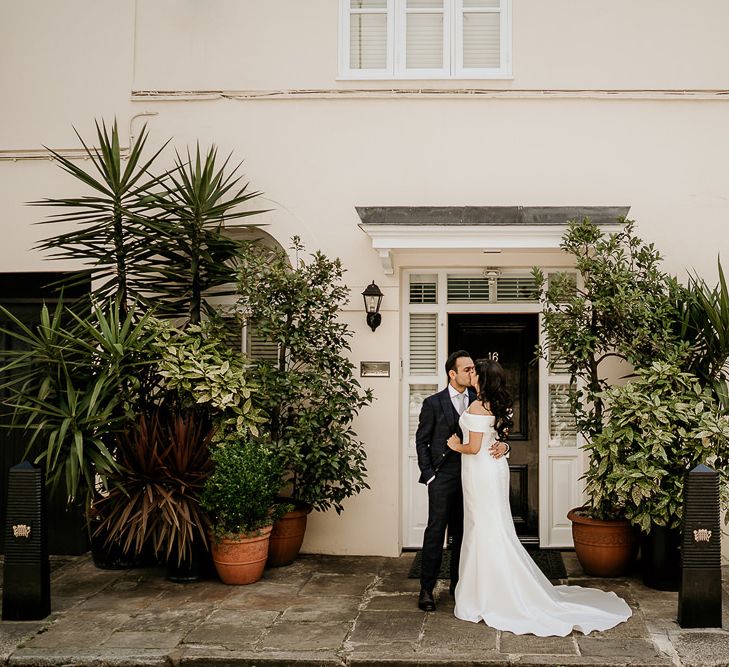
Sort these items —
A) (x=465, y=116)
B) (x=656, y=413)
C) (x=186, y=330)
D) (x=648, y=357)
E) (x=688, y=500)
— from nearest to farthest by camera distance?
(x=688, y=500)
(x=656, y=413)
(x=648, y=357)
(x=186, y=330)
(x=465, y=116)

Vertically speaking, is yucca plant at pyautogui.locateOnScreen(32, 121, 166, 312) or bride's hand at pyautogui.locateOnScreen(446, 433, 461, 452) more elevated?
yucca plant at pyautogui.locateOnScreen(32, 121, 166, 312)

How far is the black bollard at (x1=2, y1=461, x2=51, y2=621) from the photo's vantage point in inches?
249

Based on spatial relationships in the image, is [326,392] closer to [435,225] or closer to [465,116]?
[435,225]

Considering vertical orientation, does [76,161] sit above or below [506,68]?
below

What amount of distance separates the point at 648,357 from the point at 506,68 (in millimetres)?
3229

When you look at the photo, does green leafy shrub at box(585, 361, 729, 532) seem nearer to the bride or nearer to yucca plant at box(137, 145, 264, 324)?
the bride

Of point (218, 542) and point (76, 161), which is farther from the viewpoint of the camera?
point (76, 161)

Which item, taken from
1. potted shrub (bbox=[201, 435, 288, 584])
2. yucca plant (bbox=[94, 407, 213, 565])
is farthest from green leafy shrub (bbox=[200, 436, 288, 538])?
yucca plant (bbox=[94, 407, 213, 565])

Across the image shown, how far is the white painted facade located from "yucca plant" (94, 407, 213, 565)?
1676mm

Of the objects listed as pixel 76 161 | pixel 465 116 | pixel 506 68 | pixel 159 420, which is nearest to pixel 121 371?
pixel 159 420

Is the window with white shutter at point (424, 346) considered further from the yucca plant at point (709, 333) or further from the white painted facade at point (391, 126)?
the yucca plant at point (709, 333)

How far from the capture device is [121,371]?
709 cm

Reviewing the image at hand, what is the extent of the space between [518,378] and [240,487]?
322 centimetres

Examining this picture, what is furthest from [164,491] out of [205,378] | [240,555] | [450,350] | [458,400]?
[450,350]
